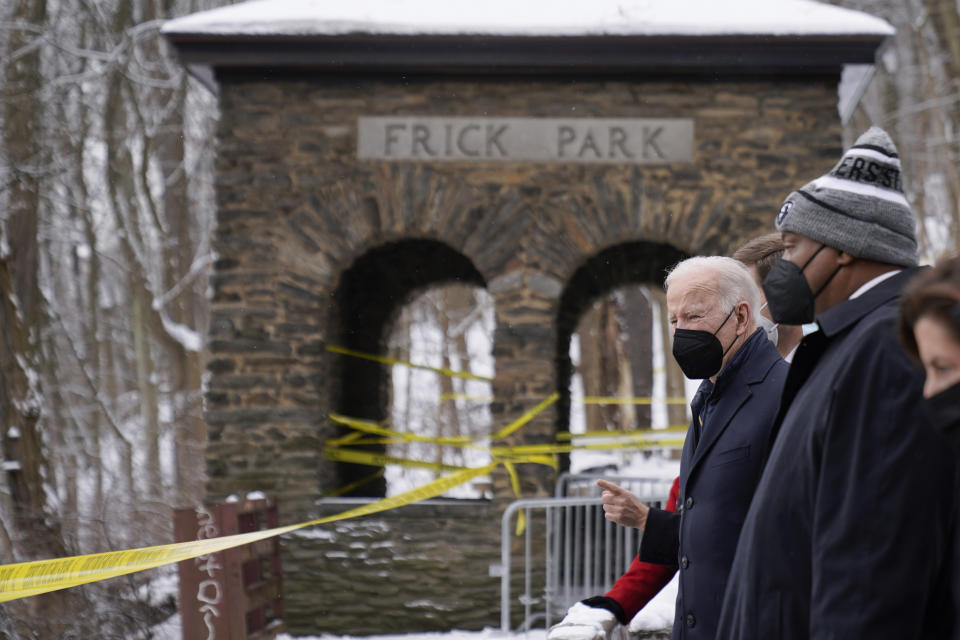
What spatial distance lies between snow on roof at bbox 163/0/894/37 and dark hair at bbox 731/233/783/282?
506cm

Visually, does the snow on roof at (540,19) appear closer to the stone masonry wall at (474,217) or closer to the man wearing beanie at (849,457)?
the stone masonry wall at (474,217)

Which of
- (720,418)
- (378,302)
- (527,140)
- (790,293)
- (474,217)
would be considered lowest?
(720,418)

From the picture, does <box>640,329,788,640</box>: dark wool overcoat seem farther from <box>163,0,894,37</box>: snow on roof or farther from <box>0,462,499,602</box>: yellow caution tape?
<box>163,0,894,37</box>: snow on roof

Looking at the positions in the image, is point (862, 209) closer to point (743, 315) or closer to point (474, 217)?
point (743, 315)

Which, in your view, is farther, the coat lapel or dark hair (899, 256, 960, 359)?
the coat lapel

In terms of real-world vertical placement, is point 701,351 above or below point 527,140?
below

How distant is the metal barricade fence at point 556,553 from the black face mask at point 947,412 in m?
5.36

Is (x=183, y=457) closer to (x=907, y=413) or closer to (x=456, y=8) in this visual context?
(x=456, y=8)

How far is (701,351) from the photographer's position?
2689 millimetres

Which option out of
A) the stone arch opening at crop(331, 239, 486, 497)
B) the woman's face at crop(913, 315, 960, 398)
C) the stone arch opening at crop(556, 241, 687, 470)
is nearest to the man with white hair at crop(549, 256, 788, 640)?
the woman's face at crop(913, 315, 960, 398)

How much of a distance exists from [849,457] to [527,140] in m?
6.89

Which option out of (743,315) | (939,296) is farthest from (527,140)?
(939,296)

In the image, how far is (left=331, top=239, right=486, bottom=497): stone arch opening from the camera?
986cm

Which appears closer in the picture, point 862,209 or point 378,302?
point 862,209
